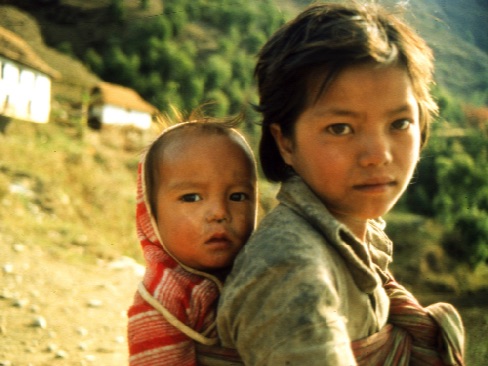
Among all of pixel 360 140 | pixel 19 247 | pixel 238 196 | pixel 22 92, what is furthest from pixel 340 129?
pixel 22 92

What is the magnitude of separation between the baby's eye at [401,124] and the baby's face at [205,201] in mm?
384

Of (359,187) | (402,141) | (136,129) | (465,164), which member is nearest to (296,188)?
(359,187)

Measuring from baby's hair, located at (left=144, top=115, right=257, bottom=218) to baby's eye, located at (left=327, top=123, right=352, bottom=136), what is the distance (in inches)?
11.2

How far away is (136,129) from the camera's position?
24.8 metres

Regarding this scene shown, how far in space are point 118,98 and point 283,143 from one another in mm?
25909

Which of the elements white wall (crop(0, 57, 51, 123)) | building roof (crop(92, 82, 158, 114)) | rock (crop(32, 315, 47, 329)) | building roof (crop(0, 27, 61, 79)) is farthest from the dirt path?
building roof (crop(92, 82, 158, 114))

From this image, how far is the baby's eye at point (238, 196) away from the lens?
1.39 meters

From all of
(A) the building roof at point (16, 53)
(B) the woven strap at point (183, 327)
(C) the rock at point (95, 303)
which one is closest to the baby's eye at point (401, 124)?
(B) the woven strap at point (183, 327)

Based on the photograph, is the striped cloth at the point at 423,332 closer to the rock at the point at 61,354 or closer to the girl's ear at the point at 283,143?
the girl's ear at the point at 283,143

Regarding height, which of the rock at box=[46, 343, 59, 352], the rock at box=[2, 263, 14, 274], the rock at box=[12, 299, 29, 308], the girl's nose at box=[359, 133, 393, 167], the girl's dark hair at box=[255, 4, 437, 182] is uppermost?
the girl's dark hair at box=[255, 4, 437, 182]

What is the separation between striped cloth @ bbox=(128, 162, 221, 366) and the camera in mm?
1226

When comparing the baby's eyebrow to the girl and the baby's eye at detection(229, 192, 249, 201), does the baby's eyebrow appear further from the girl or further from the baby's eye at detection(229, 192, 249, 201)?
the girl

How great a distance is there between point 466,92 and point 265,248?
1237cm

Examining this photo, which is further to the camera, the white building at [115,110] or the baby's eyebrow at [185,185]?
the white building at [115,110]
